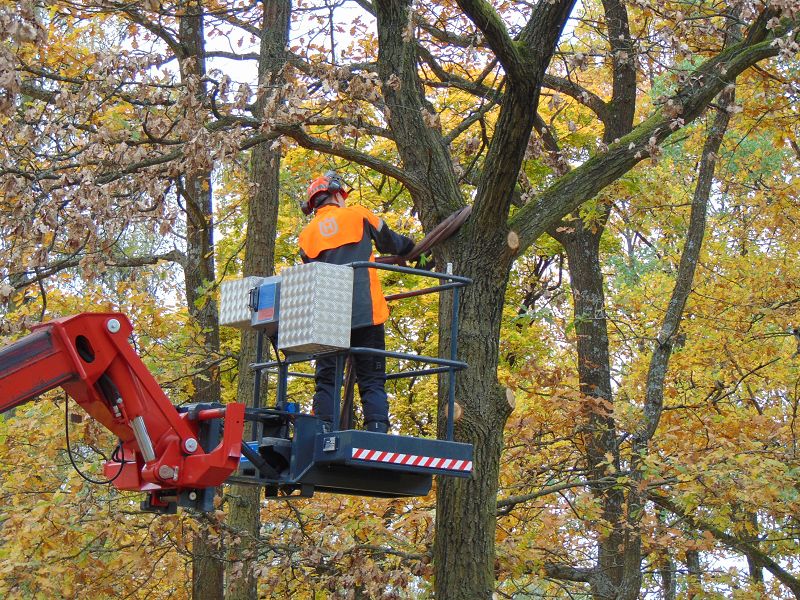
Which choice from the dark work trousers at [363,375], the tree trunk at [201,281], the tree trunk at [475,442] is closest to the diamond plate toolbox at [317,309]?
the dark work trousers at [363,375]

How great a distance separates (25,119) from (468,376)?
4.61m

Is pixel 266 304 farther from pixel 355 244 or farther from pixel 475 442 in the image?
pixel 475 442

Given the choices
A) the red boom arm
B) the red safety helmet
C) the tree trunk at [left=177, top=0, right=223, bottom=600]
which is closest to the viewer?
the red boom arm

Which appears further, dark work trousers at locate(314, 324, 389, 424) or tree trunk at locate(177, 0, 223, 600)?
tree trunk at locate(177, 0, 223, 600)

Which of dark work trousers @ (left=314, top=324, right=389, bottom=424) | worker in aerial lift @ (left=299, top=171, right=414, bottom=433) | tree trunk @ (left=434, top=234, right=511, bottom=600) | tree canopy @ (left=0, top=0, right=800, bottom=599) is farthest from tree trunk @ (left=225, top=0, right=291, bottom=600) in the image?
dark work trousers @ (left=314, top=324, right=389, bottom=424)

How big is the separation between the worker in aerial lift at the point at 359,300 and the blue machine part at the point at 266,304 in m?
0.46

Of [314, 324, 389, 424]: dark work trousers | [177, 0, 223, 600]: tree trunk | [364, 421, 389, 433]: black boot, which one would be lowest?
[364, 421, 389, 433]: black boot

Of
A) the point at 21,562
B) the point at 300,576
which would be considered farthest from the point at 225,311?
the point at 300,576

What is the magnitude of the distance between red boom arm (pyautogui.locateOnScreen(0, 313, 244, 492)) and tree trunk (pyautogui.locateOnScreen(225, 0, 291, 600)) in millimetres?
4536

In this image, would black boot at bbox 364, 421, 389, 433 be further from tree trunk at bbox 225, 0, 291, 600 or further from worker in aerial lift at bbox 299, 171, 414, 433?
tree trunk at bbox 225, 0, 291, 600

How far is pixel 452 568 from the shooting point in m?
7.75

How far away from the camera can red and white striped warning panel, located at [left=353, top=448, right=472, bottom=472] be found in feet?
21.3

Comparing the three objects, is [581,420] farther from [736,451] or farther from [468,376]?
[468,376]

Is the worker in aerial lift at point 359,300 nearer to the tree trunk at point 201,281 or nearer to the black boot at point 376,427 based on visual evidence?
the black boot at point 376,427
